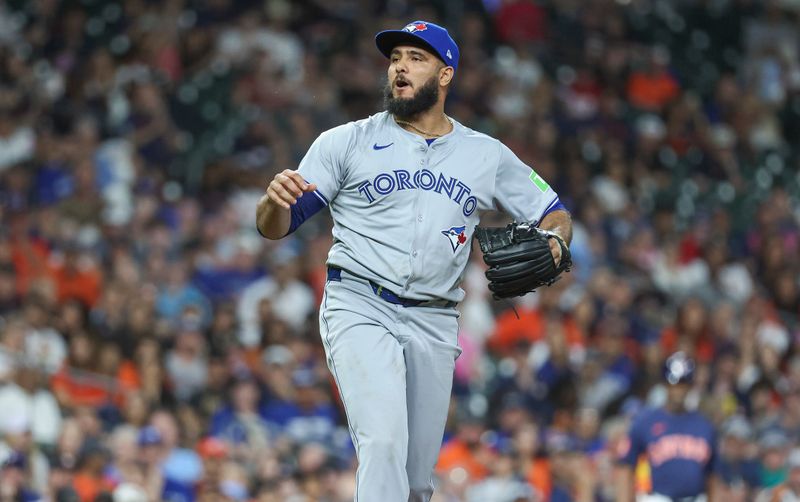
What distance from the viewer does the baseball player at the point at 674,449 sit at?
8727 millimetres

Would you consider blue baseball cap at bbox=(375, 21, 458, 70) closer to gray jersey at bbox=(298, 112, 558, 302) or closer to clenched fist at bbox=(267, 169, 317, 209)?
gray jersey at bbox=(298, 112, 558, 302)

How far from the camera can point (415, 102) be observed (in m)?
5.51

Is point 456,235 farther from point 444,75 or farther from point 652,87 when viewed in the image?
point 652,87

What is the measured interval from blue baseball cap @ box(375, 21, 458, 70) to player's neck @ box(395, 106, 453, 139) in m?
0.21

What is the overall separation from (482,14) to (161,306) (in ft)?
21.5

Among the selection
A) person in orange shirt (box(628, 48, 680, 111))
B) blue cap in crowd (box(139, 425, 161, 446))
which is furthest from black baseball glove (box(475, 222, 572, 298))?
person in orange shirt (box(628, 48, 680, 111))

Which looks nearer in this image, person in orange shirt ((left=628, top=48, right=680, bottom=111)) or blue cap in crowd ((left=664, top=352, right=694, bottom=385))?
blue cap in crowd ((left=664, top=352, right=694, bottom=385))

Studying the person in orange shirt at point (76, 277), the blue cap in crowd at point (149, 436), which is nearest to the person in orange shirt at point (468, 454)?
the blue cap in crowd at point (149, 436)

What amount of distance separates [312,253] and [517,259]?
7.10 m

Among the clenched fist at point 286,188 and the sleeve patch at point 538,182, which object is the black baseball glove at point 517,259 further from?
Result: the clenched fist at point 286,188

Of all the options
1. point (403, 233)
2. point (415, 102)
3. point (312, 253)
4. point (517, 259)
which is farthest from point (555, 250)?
point (312, 253)

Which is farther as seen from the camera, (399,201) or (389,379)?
(399,201)

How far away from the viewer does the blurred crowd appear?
10164 millimetres

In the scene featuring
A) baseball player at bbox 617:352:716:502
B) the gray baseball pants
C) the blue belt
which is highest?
the blue belt
